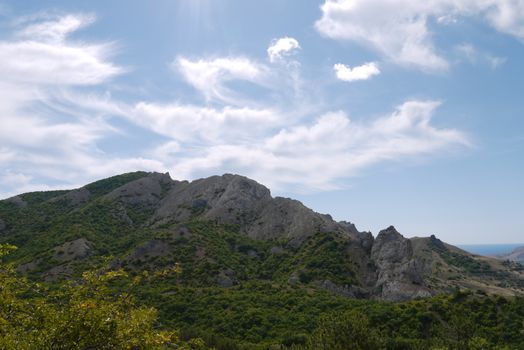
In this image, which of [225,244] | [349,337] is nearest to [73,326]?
[349,337]

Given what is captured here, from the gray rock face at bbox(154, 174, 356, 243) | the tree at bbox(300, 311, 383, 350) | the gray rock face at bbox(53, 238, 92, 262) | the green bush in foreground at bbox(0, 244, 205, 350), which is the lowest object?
the tree at bbox(300, 311, 383, 350)

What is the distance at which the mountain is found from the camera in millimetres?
114250

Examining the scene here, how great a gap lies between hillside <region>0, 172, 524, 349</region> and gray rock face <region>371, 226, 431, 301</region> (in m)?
0.33

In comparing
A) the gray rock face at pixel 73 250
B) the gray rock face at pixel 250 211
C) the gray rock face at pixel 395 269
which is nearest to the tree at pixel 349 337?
the gray rock face at pixel 395 269

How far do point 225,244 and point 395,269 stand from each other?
206ft

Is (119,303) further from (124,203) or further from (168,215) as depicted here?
(124,203)

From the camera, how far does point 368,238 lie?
137m

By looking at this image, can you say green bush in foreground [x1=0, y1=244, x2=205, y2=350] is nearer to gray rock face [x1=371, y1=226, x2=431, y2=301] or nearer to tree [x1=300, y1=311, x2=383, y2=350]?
tree [x1=300, y1=311, x2=383, y2=350]

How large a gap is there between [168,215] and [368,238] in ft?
327

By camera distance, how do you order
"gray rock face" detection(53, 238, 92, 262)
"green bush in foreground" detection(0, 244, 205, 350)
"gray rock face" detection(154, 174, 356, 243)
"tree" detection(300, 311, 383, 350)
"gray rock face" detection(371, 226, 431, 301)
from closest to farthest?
1. "green bush in foreground" detection(0, 244, 205, 350)
2. "tree" detection(300, 311, 383, 350)
3. "gray rock face" detection(371, 226, 431, 301)
4. "gray rock face" detection(53, 238, 92, 262)
5. "gray rock face" detection(154, 174, 356, 243)

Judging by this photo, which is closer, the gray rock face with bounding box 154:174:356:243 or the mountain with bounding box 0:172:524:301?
the mountain with bounding box 0:172:524:301

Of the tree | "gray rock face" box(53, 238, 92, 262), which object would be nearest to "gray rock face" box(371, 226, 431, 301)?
the tree

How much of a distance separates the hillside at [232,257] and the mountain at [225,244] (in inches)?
18.2

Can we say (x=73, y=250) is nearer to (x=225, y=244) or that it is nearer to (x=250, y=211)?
(x=225, y=244)
